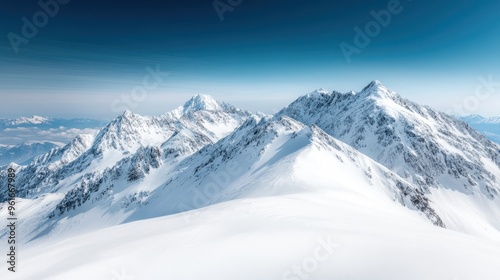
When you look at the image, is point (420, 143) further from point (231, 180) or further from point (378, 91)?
point (231, 180)

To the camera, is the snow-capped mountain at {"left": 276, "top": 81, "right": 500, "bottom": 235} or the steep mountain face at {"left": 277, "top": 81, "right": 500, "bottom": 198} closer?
the snow-capped mountain at {"left": 276, "top": 81, "right": 500, "bottom": 235}

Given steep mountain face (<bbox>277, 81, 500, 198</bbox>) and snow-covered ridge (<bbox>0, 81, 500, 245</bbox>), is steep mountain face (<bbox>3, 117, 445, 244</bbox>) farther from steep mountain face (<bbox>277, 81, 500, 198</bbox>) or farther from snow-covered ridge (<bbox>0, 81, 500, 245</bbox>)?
steep mountain face (<bbox>277, 81, 500, 198</bbox>)

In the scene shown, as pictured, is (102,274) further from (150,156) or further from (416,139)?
(416,139)

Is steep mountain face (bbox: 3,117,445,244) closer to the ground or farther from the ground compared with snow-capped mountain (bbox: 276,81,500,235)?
farther from the ground

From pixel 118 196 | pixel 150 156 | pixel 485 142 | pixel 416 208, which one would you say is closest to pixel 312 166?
pixel 416 208

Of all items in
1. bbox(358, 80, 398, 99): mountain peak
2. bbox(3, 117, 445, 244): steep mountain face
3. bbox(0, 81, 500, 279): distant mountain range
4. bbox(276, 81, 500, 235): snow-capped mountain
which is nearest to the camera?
bbox(0, 81, 500, 279): distant mountain range

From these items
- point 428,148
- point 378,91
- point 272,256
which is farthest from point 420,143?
point 272,256

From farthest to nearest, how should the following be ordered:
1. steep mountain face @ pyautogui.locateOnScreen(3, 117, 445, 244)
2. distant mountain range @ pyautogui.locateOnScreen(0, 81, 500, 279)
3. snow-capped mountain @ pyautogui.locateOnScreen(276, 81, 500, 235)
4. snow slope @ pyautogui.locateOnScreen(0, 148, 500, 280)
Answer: snow-capped mountain @ pyautogui.locateOnScreen(276, 81, 500, 235) < steep mountain face @ pyautogui.locateOnScreen(3, 117, 445, 244) < distant mountain range @ pyautogui.locateOnScreen(0, 81, 500, 279) < snow slope @ pyautogui.locateOnScreen(0, 148, 500, 280)

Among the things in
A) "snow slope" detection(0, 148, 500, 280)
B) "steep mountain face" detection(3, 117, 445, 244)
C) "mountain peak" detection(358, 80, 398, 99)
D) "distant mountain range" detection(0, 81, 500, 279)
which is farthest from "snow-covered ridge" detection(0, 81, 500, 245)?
"snow slope" detection(0, 148, 500, 280)

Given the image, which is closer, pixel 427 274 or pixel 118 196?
pixel 427 274
